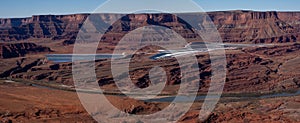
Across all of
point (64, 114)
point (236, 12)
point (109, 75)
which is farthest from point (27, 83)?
point (236, 12)

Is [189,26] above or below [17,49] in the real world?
above

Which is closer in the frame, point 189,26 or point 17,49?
point 17,49

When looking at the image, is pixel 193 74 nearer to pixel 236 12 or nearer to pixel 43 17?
pixel 236 12

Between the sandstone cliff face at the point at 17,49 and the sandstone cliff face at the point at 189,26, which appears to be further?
the sandstone cliff face at the point at 189,26

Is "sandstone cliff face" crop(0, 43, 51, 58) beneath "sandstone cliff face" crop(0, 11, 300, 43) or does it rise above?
beneath

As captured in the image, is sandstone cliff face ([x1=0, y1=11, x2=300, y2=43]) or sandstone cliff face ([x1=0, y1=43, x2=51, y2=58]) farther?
sandstone cliff face ([x1=0, y1=11, x2=300, y2=43])
